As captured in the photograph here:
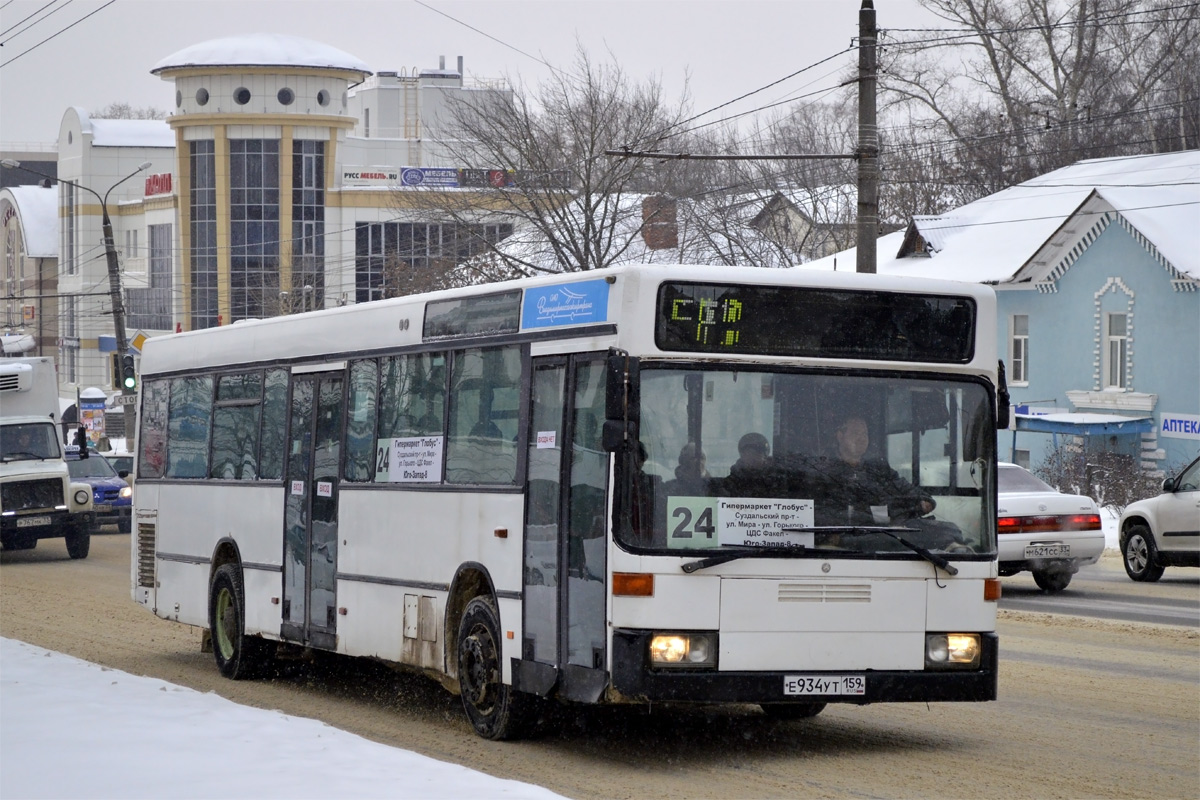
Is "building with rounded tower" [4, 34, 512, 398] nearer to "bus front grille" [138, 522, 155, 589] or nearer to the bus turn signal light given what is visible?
"bus front grille" [138, 522, 155, 589]

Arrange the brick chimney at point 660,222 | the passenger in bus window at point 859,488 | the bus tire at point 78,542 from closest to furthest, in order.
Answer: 1. the passenger in bus window at point 859,488
2. the bus tire at point 78,542
3. the brick chimney at point 660,222

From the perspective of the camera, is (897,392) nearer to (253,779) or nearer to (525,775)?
(525,775)

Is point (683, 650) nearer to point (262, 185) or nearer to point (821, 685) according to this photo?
point (821, 685)

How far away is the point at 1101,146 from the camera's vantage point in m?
59.3

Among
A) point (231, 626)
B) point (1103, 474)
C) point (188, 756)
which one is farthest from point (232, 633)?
point (1103, 474)

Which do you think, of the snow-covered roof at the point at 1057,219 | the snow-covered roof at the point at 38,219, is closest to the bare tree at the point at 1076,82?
the snow-covered roof at the point at 1057,219

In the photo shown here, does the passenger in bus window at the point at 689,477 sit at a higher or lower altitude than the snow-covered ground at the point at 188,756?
higher

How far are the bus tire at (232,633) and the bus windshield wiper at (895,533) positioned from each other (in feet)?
19.9

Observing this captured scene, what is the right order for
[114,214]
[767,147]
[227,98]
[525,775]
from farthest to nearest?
A: [114,214] < [227,98] < [767,147] < [525,775]

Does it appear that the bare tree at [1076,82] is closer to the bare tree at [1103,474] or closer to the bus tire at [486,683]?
the bare tree at [1103,474]

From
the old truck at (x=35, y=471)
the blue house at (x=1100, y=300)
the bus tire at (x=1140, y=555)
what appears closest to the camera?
the bus tire at (x=1140, y=555)

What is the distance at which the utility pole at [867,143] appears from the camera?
20.9 meters

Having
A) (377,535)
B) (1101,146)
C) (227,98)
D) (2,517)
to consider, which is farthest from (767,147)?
(377,535)

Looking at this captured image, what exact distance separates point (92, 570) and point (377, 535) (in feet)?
51.0
